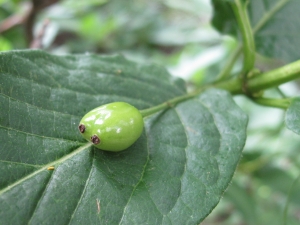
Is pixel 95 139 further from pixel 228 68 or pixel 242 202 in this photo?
pixel 242 202

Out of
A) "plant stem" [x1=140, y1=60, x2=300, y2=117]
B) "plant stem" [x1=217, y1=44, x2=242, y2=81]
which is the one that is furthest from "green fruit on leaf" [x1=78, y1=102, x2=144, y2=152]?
"plant stem" [x1=217, y1=44, x2=242, y2=81]

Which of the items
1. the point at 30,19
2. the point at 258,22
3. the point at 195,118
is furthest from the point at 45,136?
the point at 30,19

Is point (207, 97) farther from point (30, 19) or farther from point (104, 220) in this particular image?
point (30, 19)

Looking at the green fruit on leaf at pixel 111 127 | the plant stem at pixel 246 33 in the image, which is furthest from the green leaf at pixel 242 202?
the green fruit on leaf at pixel 111 127

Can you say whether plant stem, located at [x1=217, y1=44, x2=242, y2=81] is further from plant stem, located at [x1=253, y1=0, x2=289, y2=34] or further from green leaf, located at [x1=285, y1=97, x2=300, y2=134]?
green leaf, located at [x1=285, y1=97, x2=300, y2=134]

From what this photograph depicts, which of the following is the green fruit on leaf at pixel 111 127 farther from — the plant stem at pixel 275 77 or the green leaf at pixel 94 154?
the plant stem at pixel 275 77

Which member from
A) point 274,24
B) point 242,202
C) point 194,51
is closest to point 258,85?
point 274,24
